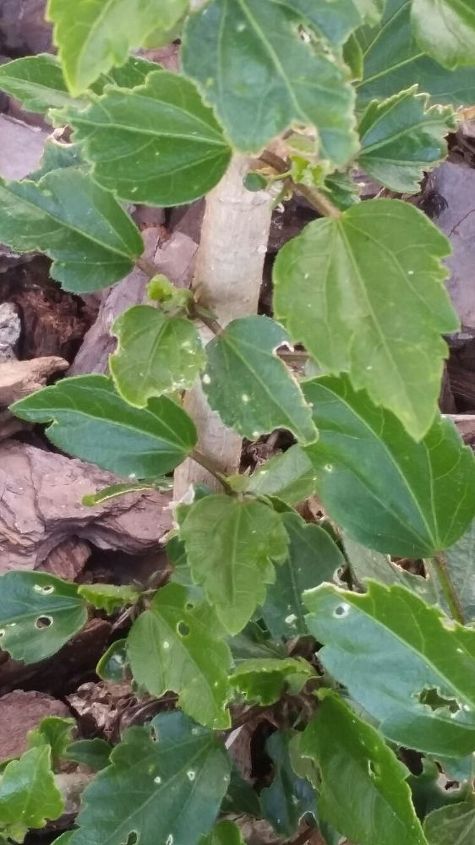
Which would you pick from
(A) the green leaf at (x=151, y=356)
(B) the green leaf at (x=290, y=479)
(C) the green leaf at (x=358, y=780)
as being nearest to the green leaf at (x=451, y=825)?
(C) the green leaf at (x=358, y=780)

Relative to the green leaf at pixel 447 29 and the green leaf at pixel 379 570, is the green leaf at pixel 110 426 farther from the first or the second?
the green leaf at pixel 447 29

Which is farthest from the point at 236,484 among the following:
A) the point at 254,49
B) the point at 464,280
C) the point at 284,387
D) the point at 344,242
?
the point at 464,280

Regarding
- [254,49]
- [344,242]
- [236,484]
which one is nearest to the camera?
[254,49]

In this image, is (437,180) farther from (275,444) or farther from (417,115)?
(417,115)

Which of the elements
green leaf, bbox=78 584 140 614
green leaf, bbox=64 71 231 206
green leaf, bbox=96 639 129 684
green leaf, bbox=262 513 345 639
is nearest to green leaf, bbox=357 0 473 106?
green leaf, bbox=64 71 231 206

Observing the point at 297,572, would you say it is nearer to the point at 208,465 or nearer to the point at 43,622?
the point at 208,465

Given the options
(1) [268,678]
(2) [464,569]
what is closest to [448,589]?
(2) [464,569]

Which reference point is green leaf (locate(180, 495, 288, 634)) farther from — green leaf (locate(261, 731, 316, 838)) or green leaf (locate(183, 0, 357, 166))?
green leaf (locate(183, 0, 357, 166))
